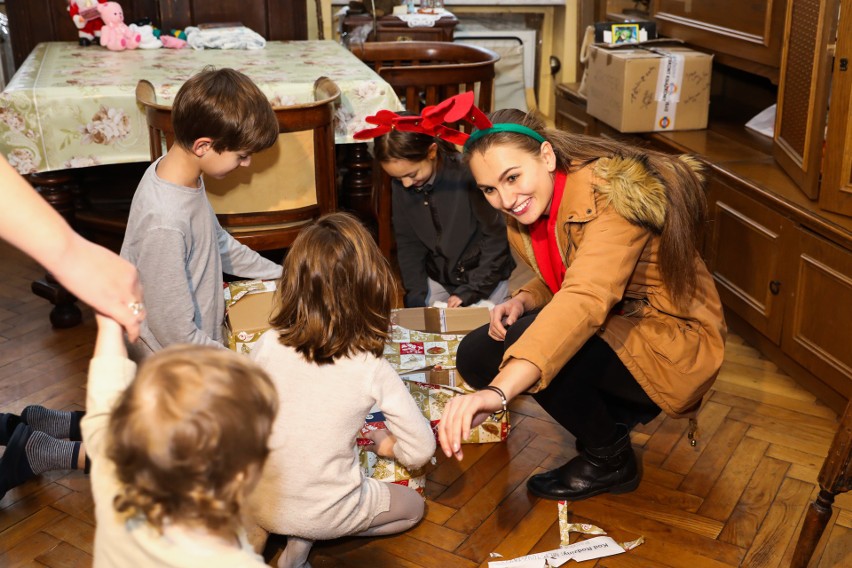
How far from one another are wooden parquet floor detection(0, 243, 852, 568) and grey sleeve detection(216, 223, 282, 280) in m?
0.60

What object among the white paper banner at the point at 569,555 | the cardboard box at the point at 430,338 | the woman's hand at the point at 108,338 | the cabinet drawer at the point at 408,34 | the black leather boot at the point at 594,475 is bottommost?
the white paper banner at the point at 569,555

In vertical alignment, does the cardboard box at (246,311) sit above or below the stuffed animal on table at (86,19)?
below

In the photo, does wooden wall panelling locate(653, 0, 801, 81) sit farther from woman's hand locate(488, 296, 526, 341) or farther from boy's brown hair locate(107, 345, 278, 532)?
boy's brown hair locate(107, 345, 278, 532)

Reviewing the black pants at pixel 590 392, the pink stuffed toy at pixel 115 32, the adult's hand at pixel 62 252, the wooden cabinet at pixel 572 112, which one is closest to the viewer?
the adult's hand at pixel 62 252

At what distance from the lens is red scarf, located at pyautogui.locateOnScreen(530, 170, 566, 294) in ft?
6.29

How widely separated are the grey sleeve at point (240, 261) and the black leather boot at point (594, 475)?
951 mm

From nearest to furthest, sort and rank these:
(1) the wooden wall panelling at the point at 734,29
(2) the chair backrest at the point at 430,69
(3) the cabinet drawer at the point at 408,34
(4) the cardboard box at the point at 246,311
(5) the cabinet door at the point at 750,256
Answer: (4) the cardboard box at the point at 246,311 → (5) the cabinet door at the point at 750,256 → (1) the wooden wall panelling at the point at 734,29 → (2) the chair backrest at the point at 430,69 → (3) the cabinet drawer at the point at 408,34

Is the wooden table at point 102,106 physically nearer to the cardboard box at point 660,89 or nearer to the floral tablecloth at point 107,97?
the floral tablecloth at point 107,97

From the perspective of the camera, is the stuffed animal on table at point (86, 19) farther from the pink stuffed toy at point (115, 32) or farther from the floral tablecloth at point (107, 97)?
the floral tablecloth at point (107, 97)

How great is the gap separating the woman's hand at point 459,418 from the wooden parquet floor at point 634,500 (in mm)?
523

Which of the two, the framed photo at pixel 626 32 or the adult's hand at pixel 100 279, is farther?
the framed photo at pixel 626 32

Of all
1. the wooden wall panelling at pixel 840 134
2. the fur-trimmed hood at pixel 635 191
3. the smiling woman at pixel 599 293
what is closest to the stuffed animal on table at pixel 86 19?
the smiling woman at pixel 599 293

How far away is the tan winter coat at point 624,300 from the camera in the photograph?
5.44ft

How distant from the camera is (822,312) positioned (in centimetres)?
245
